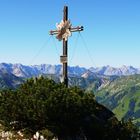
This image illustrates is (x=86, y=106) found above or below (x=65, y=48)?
below

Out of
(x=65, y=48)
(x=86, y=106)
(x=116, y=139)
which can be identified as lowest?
(x=116, y=139)

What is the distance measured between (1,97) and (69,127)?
20.2 feet

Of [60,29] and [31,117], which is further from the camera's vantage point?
[60,29]

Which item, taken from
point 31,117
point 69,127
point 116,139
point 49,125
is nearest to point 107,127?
point 116,139

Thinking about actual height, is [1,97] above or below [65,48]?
below

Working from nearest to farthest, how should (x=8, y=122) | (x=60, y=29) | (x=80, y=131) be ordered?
(x=8, y=122)
(x=80, y=131)
(x=60, y=29)

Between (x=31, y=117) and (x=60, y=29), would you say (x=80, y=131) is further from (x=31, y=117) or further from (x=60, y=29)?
(x=60, y=29)

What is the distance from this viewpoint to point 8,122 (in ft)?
101

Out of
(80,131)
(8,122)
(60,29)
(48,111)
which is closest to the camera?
(48,111)

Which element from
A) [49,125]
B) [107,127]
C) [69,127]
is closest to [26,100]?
[49,125]

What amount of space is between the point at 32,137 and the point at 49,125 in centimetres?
180

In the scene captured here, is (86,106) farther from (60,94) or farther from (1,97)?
(1,97)

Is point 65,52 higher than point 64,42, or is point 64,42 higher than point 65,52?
point 64,42

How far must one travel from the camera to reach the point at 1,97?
31594 millimetres
